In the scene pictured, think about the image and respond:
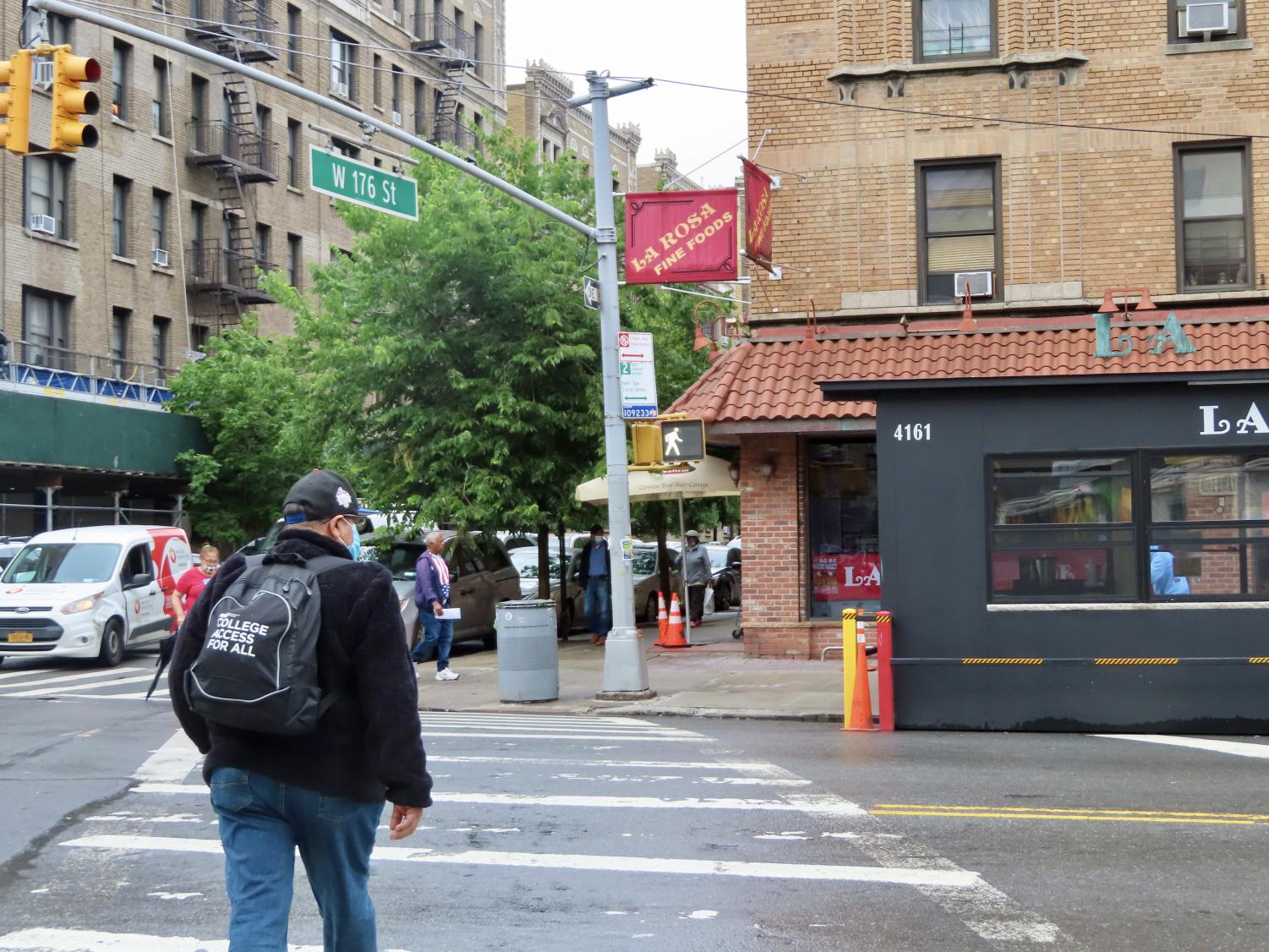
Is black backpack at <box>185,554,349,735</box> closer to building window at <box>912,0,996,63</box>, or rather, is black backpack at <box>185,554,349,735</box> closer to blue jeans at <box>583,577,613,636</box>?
building window at <box>912,0,996,63</box>

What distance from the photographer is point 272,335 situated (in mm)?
42688

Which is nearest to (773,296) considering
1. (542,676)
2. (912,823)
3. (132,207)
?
(542,676)

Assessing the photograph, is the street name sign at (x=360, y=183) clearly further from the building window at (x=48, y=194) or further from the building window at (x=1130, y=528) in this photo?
the building window at (x=48, y=194)

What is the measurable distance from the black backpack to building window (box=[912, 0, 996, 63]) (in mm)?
17795

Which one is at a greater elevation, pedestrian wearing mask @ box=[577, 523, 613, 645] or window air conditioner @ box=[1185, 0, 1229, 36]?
window air conditioner @ box=[1185, 0, 1229, 36]

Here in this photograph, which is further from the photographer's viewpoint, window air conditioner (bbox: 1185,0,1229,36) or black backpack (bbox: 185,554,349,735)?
window air conditioner (bbox: 1185,0,1229,36)

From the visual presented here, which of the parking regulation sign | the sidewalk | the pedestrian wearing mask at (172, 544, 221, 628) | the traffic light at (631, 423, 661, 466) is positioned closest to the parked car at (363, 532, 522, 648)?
the sidewalk

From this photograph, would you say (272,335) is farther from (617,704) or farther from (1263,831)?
(1263,831)

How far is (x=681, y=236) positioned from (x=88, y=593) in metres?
10.1

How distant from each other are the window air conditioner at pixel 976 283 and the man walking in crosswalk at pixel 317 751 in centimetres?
1658

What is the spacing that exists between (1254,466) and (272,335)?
33.5 meters

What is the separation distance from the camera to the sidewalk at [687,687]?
49.8 feet

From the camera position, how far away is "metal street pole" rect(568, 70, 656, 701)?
16266 millimetres

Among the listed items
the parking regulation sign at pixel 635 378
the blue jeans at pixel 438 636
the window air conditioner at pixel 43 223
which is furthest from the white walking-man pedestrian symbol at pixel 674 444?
the window air conditioner at pixel 43 223
